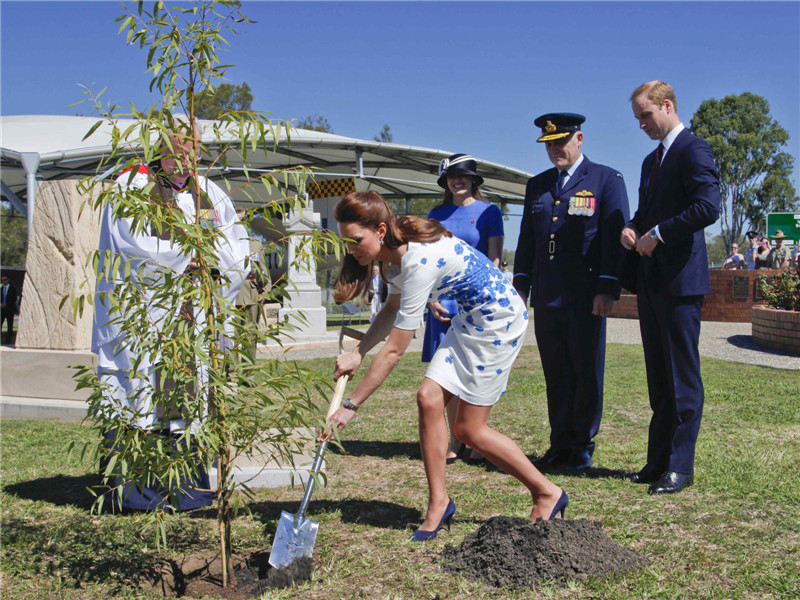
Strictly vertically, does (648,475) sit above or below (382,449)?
above

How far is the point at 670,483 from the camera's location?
3938mm

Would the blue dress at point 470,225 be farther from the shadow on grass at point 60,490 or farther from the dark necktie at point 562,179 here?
the shadow on grass at point 60,490

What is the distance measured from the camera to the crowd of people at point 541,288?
3.24 meters

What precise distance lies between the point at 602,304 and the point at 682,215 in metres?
0.72

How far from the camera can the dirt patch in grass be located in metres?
2.97

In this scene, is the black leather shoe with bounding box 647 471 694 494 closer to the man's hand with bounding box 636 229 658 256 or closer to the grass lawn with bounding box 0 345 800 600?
the grass lawn with bounding box 0 345 800 600

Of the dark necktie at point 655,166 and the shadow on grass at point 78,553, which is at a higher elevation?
the dark necktie at point 655,166

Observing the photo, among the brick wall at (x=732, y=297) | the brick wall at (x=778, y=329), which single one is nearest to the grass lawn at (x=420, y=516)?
the brick wall at (x=778, y=329)

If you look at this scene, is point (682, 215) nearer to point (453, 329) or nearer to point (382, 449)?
point (453, 329)

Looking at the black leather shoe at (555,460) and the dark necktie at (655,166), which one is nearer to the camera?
the dark necktie at (655,166)

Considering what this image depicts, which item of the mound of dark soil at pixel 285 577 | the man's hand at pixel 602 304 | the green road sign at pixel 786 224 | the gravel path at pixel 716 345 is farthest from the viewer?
the green road sign at pixel 786 224

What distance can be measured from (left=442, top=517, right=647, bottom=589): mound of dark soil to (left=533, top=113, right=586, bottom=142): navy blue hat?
2392mm

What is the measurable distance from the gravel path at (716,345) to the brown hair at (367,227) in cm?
517

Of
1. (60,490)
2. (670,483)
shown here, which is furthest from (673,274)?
(60,490)
